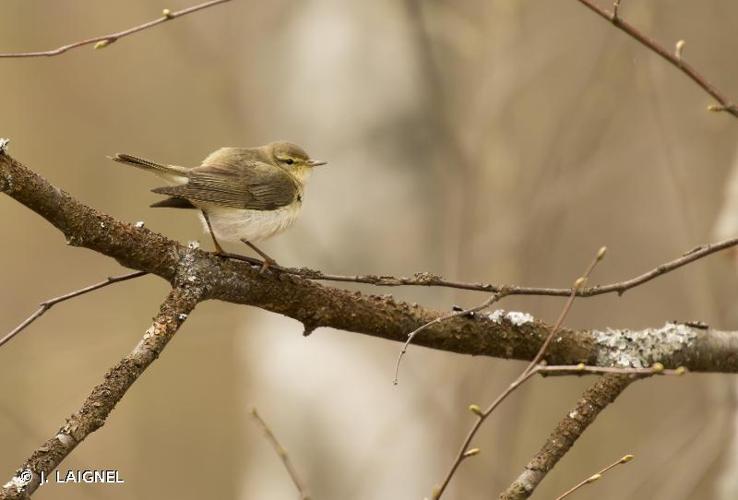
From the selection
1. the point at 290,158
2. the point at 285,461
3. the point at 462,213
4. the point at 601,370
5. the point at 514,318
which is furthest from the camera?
the point at 462,213

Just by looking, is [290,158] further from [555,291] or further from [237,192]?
[555,291]

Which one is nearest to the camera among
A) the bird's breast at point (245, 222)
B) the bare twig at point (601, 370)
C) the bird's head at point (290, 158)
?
the bare twig at point (601, 370)

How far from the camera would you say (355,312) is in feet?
7.71

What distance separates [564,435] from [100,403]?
116cm

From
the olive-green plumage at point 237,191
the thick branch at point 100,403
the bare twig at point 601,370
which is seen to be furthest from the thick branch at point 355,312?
the olive-green plumage at point 237,191

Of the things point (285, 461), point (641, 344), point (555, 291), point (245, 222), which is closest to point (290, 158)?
point (245, 222)

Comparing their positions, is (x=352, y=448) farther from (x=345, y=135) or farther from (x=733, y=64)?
(x=733, y=64)

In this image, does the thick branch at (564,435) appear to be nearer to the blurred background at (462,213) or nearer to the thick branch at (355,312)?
the thick branch at (355,312)

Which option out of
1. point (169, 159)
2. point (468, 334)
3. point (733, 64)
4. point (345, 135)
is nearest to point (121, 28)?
point (169, 159)

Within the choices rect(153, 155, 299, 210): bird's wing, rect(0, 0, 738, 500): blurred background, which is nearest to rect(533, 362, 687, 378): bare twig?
rect(153, 155, 299, 210): bird's wing

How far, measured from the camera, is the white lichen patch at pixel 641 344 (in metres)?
2.53

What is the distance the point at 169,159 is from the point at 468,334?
573cm

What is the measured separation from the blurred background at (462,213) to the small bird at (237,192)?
3.08 feet

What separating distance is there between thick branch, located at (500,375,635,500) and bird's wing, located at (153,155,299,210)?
1326 mm
